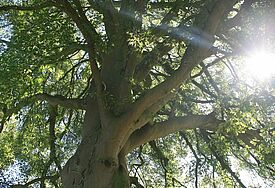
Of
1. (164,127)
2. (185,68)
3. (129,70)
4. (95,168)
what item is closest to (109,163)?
(95,168)

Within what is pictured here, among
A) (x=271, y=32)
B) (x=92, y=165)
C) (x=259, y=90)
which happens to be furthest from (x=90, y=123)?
(x=271, y=32)

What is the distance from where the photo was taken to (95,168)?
640 cm

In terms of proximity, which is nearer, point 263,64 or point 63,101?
point 263,64

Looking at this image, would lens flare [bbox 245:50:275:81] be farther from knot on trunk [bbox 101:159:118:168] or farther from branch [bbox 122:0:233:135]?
knot on trunk [bbox 101:159:118:168]

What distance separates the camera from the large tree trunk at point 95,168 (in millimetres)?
6312

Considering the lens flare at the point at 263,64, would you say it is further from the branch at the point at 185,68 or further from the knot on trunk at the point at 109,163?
the knot on trunk at the point at 109,163

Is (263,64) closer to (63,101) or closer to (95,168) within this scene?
(95,168)

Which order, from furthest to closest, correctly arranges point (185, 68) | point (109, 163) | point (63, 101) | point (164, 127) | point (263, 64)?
1. point (63, 101)
2. point (164, 127)
3. point (263, 64)
4. point (109, 163)
5. point (185, 68)

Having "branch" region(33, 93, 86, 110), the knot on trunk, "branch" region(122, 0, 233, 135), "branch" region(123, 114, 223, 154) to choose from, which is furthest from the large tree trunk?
"branch" region(33, 93, 86, 110)

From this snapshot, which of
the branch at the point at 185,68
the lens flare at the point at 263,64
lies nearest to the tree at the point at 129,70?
the branch at the point at 185,68

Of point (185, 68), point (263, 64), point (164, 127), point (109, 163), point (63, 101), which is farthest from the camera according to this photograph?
point (63, 101)

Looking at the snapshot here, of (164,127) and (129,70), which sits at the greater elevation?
(129,70)

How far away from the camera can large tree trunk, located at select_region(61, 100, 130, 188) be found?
6312 millimetres

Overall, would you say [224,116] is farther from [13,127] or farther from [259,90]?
[13,127]
